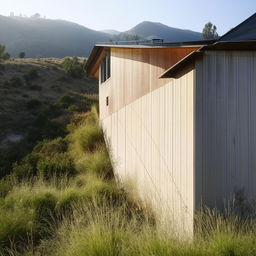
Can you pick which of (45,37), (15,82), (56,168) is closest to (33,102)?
(15,82)

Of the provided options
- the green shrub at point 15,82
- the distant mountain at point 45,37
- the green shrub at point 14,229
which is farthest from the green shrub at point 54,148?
the distant mountain at point 45,37

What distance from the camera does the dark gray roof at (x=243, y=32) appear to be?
16.4 ft

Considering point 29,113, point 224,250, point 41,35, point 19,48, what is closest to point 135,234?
point 224,250

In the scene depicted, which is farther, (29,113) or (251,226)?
(29,113)

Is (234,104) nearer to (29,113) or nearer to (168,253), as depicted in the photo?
(168,253)

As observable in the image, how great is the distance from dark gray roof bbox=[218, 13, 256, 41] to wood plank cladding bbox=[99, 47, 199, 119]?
0.50m

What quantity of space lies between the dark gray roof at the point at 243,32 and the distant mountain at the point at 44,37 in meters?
111

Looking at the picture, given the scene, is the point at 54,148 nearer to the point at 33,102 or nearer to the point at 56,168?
the point at 56,168

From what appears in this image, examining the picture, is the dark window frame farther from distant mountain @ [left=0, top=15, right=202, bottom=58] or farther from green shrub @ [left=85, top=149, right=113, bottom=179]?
distant mountain @ [left=0, top=15, right=202, bottom=58]

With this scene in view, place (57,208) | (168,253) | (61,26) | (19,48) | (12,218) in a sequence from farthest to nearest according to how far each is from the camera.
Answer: (61,26)
(19,48)
(57,208)
(12,218)
(168,253)

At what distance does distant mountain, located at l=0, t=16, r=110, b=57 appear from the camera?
12369cm

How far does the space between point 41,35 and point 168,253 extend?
148m

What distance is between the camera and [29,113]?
28578mm

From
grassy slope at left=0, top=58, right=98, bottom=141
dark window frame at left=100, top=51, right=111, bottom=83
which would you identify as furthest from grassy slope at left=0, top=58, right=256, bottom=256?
grassy slope at left=0, top=58, right=98, bottom=141
